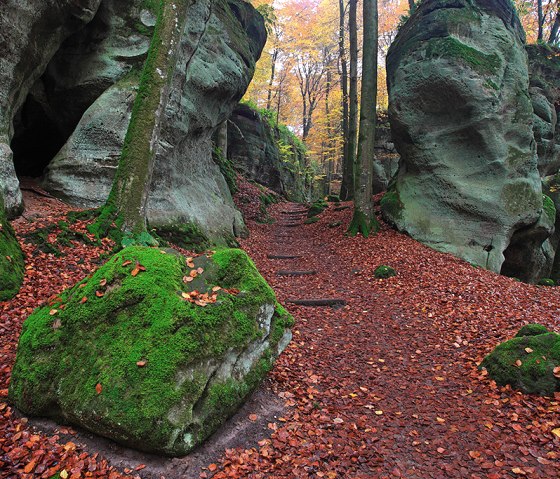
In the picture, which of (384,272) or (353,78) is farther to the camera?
(353,78)

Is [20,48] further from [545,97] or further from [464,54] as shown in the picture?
[545,97]

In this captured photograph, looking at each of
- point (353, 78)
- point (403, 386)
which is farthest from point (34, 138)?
point (353, 78)

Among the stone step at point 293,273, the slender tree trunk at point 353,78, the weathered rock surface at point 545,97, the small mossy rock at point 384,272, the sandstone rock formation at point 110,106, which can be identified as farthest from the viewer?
the slender tree trunk at point 353,78

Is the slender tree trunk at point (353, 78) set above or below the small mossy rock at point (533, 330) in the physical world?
above

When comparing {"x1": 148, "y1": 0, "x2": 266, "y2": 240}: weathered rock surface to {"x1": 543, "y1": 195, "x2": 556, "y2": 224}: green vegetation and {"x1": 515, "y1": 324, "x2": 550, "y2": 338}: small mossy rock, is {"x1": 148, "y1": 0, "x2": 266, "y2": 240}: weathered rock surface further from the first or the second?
{"x1": 543, "y1": 195, "x2": 556, "y2": 224}: green vegetation

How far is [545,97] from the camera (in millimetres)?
16219

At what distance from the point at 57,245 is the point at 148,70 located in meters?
4.01

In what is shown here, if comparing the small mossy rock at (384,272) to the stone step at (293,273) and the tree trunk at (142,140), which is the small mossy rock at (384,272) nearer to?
the stone step at (293,273)

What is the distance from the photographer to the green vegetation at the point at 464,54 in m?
12.2

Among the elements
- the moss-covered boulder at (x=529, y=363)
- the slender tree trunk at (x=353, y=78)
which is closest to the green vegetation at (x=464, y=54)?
the slender tree trunk at (x=353, y=78)

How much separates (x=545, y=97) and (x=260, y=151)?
16221mm

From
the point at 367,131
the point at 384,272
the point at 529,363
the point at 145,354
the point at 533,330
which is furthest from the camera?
the point at 367,131

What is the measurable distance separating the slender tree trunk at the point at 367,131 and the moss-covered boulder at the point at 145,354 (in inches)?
376

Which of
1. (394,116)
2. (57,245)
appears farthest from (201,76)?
(57,245)
